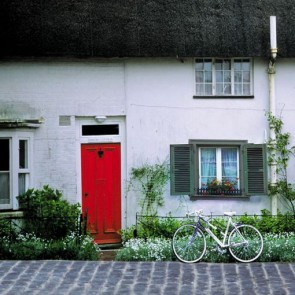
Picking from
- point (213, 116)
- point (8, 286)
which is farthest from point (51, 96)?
point (8, 286)

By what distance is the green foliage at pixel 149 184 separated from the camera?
1895cm

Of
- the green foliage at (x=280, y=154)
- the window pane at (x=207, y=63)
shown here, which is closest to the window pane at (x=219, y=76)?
the window pane at (x=207, y=63)

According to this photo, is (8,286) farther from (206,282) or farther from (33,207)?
(33,207)

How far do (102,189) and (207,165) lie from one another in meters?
2.58

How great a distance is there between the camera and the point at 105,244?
18922mm

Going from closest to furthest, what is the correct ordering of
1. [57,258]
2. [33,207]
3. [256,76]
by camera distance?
1. [57,258]
2. [33,207]
3. [256,76]

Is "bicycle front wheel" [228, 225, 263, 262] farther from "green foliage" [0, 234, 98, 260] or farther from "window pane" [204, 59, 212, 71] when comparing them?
"window pane" [204, 59, 212, 71]

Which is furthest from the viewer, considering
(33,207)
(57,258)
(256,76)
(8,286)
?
(256,76)

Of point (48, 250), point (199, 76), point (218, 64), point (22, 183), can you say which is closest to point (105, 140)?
point (22, 183)

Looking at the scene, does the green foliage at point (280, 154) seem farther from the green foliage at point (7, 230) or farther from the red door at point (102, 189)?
the green foliage at point (7, 230)

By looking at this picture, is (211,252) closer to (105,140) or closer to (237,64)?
(105,140)

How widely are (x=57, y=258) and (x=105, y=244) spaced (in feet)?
10.7

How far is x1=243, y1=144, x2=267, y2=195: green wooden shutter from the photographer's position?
18859 mm

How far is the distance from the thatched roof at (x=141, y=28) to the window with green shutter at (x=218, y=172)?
7.20ft
